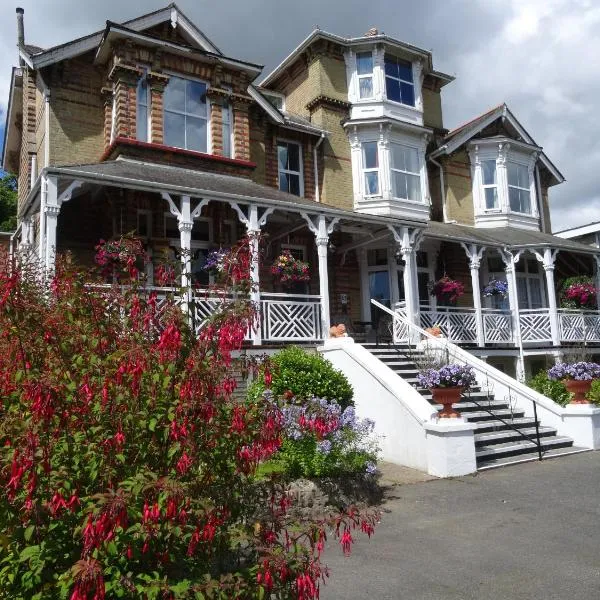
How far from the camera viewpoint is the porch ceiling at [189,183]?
11.3m

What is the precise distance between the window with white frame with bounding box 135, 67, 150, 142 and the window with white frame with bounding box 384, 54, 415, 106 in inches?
339

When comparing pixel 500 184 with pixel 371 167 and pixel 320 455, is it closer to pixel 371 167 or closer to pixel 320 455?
pixel 371 167

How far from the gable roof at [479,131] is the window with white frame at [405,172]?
54.0 inches

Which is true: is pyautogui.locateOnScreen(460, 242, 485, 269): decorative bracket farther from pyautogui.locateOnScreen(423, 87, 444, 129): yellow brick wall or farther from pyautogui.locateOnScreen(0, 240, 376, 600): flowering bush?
pyautogui.locateOnScreen(0, 240, 376, 600): flowering bush

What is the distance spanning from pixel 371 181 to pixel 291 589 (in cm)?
1741

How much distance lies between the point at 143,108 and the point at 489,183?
1306 centimetres

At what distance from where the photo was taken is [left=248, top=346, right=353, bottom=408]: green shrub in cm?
988

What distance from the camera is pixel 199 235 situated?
15.9 metres

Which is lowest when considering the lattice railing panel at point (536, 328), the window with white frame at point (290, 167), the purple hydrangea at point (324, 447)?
the purple hydrangea at point (324, 447)

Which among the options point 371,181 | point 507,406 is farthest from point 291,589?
point 371,181

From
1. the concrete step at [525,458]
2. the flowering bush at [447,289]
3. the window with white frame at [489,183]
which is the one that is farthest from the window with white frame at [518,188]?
the concrete step at [525,458]

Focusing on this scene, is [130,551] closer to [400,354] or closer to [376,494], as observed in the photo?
[376,494]

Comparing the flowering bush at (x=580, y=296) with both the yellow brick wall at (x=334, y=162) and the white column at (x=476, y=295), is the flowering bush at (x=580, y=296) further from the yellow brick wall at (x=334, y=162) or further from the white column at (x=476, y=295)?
the yellow brick wall at (x=334, y=162)

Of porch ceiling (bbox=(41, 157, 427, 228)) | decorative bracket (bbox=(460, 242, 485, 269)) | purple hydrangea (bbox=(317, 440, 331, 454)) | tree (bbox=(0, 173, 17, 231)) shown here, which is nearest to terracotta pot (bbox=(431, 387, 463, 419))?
purple hydrangea (bbox=(317, 440, 331, 454))
